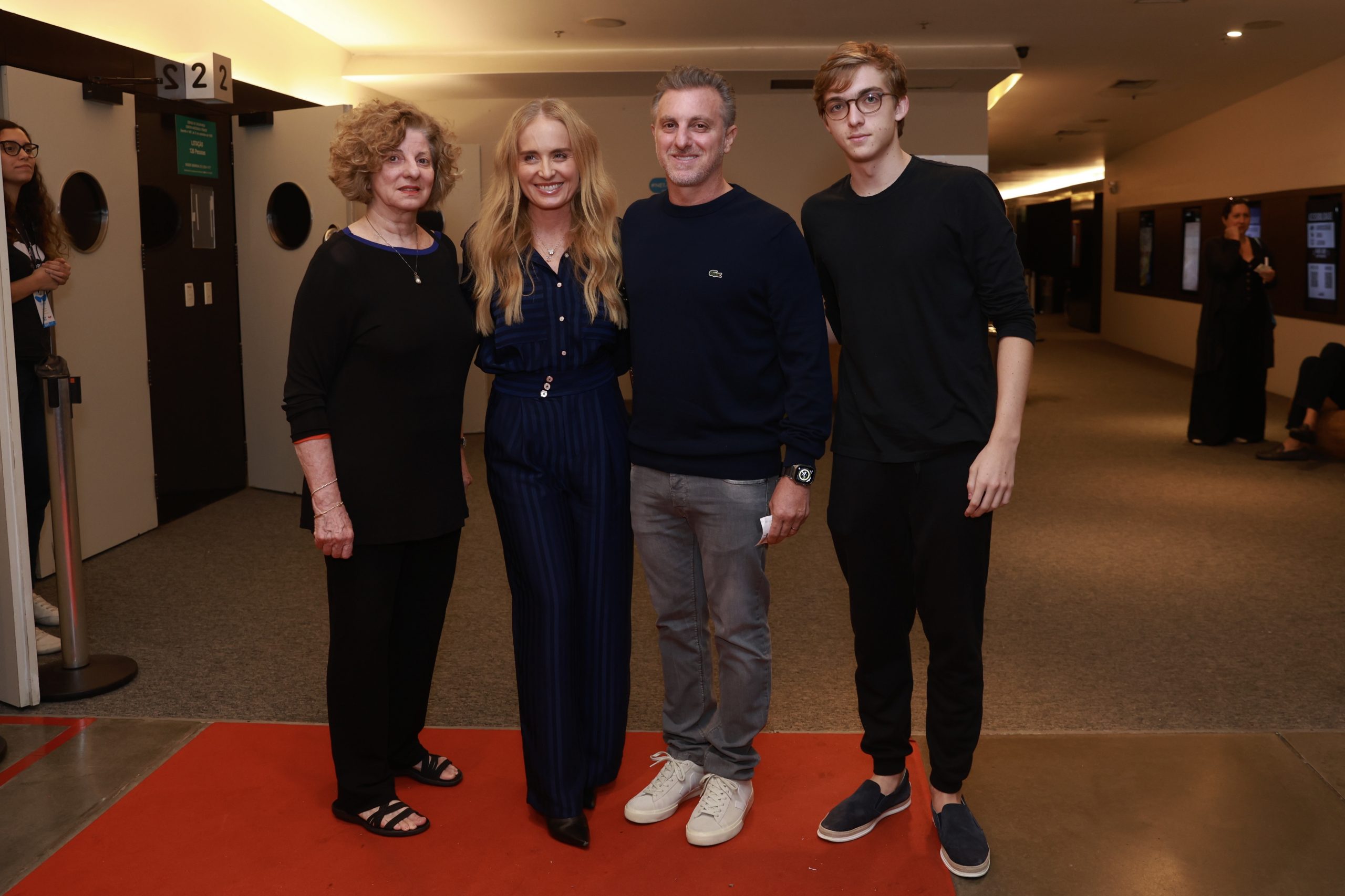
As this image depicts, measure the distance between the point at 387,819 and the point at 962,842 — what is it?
4.21ft

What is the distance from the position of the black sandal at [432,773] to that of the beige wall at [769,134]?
25.5 feet

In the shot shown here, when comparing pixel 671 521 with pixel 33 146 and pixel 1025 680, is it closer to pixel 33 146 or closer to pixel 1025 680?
pixel 1025 680

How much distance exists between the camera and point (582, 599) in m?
2.51

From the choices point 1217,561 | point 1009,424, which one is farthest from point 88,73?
point 1217,561

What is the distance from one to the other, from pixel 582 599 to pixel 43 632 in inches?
99.6

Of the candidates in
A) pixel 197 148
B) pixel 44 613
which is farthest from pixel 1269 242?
pixel 44 613

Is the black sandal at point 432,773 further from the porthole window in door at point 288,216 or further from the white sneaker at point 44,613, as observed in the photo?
the porthole window in door at point 288,216

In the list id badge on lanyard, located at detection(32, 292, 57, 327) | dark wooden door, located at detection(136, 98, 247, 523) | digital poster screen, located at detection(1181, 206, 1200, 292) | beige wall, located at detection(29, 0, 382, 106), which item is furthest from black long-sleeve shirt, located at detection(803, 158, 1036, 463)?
digital poster screen, located at detection(1181, 206, 1200, 292)

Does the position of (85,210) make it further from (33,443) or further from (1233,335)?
(1233,335)

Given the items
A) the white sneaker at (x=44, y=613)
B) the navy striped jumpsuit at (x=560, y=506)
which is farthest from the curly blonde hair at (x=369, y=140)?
the white sneaker at (x=44, y=613)

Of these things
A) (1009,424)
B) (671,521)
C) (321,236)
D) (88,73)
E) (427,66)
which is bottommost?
(671,521)

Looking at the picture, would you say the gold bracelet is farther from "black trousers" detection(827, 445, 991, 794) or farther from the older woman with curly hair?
"black trousers" detection(827, 445, 991, 794)

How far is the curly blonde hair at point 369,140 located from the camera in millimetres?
2312

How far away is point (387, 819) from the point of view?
8.33 ft
